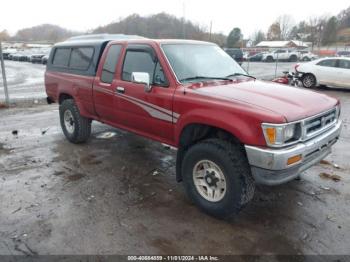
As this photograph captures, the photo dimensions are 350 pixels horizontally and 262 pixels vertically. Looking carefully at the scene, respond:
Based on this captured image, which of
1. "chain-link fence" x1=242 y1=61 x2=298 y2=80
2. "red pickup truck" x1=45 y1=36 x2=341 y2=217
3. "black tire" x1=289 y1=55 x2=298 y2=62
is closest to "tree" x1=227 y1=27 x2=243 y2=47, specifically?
"black tire" x1=289 y1=55 x2=298 y2=62

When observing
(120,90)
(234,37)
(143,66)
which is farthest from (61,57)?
(234,37)

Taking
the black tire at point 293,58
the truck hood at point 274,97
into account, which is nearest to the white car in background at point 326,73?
the truck hood at point 274,97

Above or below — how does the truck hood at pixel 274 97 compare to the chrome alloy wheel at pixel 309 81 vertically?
above

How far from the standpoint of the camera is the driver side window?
14.1 ft

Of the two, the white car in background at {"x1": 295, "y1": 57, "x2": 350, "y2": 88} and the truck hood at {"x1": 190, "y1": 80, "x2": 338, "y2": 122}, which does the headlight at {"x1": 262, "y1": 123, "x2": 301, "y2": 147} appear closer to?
the truck hood at {"x1": 190, "y1": 80, "x2": 338, "y2": 122}

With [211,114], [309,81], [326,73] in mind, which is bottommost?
[309,81]

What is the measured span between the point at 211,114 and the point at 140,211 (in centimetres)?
141

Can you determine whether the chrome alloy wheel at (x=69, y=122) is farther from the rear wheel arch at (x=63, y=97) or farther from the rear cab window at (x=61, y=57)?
the rear cab window at (x=61, y=57)

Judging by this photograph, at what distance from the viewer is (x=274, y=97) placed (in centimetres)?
372

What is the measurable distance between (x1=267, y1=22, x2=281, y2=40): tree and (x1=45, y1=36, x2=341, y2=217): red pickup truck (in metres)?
96.6

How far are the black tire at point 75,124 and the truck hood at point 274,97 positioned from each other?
9.42ft

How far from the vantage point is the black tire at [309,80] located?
15266 mm

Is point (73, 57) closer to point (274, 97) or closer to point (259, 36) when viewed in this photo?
point (274, 97)

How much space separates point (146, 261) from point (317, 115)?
2344 mm
